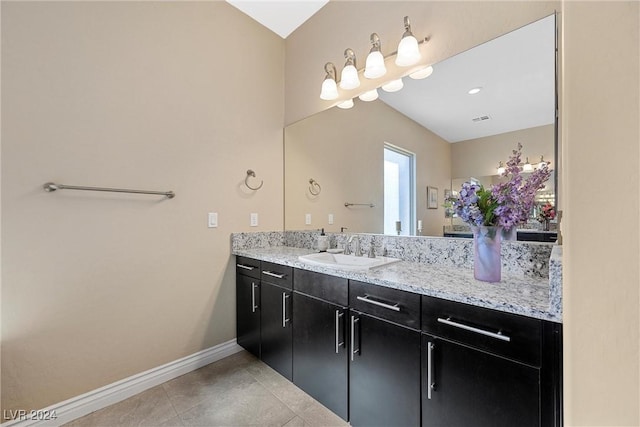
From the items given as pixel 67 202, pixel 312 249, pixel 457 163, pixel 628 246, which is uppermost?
pixel 457 163

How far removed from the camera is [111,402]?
62.6 inches

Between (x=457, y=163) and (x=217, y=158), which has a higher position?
(x=217, y=158)

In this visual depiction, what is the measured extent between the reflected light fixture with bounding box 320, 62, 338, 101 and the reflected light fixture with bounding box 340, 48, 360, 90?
3.7 inches

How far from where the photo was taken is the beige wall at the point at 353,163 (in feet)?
5.48

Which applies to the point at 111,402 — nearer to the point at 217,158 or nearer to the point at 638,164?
the point at 217,158

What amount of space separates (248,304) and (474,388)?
153 centimetres

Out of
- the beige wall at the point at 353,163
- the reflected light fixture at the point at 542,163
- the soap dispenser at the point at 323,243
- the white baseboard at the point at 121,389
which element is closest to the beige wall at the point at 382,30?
the beige wall at the point at 353,163

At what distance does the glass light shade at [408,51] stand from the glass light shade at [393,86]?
13 centimetres

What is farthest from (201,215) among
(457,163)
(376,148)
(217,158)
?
(457,163)

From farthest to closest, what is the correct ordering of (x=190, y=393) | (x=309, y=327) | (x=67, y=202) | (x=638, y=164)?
Answer: (x=190, y=393) → (x=309, y=327) → (x=67, y=202) → (x=638, y=164)

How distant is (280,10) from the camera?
218 centimetres

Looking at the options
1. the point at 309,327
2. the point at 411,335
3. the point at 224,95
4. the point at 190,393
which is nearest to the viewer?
the point at 411,335

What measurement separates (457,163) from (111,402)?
95.2 inches

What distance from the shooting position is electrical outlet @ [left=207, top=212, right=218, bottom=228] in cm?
202
